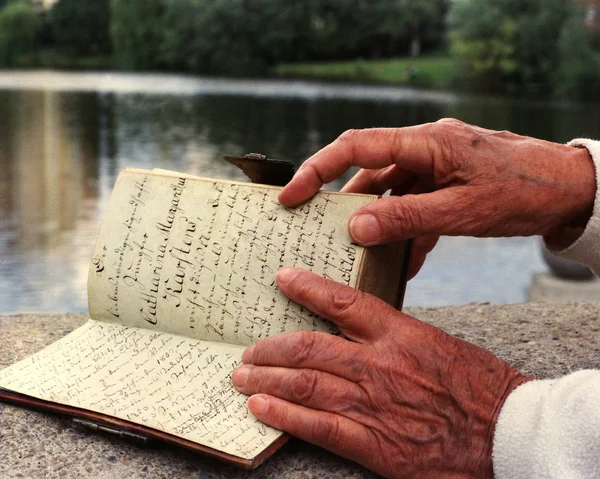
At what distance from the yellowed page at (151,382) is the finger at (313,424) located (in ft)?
0.08

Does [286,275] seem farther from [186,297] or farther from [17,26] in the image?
[17,26]

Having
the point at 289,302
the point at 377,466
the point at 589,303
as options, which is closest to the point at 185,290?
the point at 289,302

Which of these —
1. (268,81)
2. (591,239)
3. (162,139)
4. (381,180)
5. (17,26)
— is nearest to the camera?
(591,239)

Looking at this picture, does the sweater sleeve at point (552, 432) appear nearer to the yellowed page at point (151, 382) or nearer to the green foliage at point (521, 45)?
the yellowed page at point (151, 382)

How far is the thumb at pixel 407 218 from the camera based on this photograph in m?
1.29

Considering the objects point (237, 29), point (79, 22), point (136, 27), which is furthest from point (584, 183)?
point (79, 22)

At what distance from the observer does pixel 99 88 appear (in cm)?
4106

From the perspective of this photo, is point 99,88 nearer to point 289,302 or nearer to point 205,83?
point 205,83

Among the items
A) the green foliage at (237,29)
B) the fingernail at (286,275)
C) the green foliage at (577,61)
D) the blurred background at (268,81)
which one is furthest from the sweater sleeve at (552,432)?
the green foliage at (577,61)

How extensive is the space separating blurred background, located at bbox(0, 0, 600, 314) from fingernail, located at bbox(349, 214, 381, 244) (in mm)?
15086

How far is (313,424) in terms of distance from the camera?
124 cm

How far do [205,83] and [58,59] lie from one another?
13033 millimetres

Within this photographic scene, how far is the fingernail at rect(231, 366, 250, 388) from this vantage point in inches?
51.3

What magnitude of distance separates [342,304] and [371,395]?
0.17 metres
